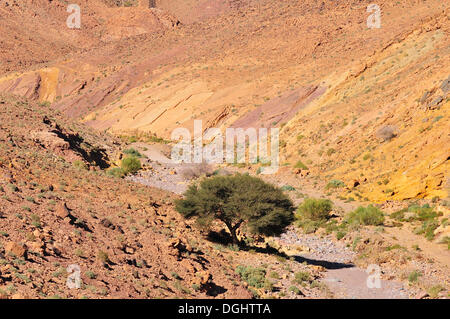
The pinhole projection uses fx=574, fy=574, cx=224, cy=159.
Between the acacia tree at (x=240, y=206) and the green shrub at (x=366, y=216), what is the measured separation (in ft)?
18.2

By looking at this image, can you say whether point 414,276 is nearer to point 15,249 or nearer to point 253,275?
point 253,275

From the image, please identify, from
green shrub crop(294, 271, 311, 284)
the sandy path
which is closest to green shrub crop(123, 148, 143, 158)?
the sandy path

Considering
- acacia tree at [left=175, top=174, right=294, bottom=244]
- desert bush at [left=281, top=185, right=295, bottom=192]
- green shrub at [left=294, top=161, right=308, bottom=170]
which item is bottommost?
acacia tree at [left=175, top=174, right=294, bottom=244]

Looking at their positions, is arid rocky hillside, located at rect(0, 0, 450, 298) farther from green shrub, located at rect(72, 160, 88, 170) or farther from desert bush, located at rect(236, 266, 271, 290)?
desert bush, located at rect(236, 266, 271, 290)

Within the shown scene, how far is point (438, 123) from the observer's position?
34.4m

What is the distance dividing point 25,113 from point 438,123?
83.5 feet

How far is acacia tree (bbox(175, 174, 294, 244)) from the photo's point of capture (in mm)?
22531

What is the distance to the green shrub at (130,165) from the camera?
36125 mm

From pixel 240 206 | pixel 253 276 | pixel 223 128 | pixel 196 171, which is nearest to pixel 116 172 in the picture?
pixel 196 171

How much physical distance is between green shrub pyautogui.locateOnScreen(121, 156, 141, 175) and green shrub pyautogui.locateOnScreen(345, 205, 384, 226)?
14.4 metres

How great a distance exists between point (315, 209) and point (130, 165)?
1289 centimetres

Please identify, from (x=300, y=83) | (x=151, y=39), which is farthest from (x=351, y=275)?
(x=151, y=39)

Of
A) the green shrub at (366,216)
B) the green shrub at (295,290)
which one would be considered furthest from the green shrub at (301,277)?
the green shrub at (366,216)
